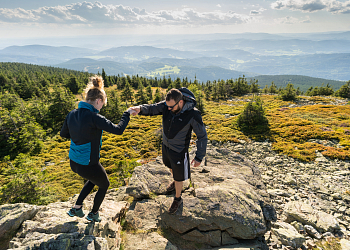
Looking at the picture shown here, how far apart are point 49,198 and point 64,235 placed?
16.8 feet

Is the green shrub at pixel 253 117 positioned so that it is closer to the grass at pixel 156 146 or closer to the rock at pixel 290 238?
the grass at pixel 156 146

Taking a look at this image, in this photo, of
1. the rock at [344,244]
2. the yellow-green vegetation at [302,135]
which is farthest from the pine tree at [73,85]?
the rock at [344,244]

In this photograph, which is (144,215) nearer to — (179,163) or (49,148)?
(179,163)

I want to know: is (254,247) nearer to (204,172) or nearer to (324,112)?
(204,172)

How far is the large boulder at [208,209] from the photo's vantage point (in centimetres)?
454

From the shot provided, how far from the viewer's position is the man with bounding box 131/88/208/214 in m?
4.14

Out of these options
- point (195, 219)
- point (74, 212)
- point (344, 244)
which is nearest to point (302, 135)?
point (344, 244)

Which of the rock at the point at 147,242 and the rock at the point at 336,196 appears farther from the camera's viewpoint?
the rock at the point at 336,196

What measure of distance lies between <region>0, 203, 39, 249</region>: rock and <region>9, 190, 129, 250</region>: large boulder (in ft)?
0.47

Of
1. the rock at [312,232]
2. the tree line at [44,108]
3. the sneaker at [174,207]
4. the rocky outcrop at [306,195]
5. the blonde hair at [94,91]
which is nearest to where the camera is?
the blonde hair at [94,91]

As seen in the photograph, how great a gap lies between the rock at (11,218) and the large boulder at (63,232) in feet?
0.47

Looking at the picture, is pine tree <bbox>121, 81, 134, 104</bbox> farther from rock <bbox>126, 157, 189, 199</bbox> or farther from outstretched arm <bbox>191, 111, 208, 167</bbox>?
outstretched arm <bbox>191, 111, 208, 167</bbox>

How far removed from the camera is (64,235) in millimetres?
3332

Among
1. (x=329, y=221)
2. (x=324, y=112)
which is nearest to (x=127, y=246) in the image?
(x=329, y=221)
